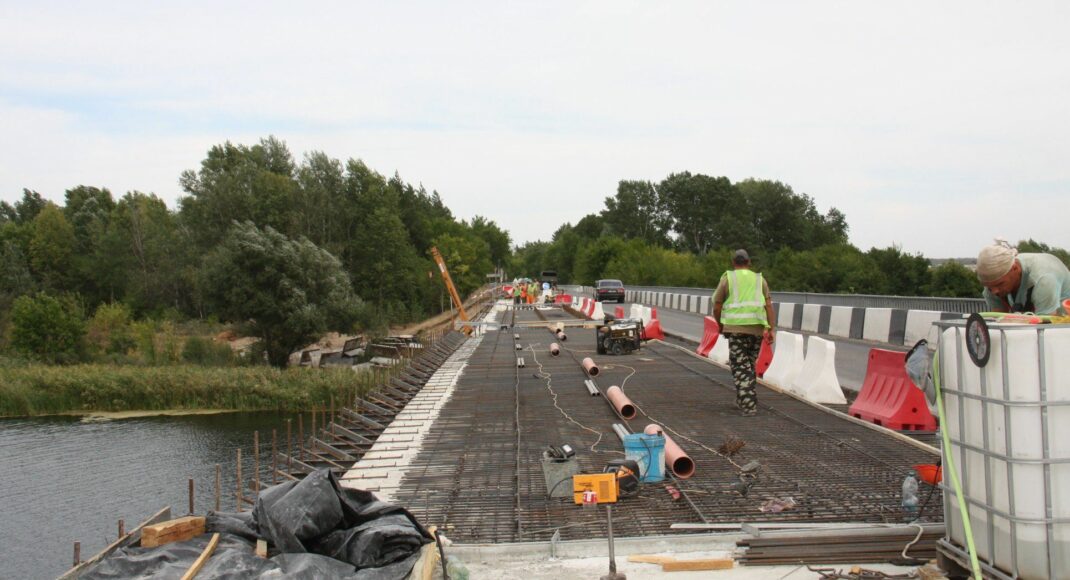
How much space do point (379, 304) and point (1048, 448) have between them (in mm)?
71622

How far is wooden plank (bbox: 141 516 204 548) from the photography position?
5598mm

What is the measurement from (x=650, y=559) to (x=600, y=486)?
0.58 meters

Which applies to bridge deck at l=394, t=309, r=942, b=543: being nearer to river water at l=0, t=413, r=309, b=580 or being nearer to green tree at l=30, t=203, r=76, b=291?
river water at l=0, t=413, r=309, b=580

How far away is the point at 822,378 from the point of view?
39.8 ft

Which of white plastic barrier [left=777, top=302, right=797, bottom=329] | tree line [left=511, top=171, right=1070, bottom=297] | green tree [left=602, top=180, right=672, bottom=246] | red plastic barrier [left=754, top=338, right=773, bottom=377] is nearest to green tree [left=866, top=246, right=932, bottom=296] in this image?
tree line [left=511, top=171, right=1070, bottom=297]

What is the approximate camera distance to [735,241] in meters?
109

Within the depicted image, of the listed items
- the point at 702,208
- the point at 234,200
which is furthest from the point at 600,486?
the point at 702,208

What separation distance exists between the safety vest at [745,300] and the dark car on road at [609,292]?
48.3 m

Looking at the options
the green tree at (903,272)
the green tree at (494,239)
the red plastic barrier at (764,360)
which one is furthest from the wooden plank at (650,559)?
the green tree at (494,239)

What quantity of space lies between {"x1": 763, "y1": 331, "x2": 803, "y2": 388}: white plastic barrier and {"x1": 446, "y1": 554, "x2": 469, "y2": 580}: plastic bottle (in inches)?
344

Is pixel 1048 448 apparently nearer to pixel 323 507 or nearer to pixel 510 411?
pixel 323 507

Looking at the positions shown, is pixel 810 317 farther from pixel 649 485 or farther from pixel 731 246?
pixel 731 246

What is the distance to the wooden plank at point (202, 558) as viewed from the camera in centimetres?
495

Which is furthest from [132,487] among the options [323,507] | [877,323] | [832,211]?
[832,211]
